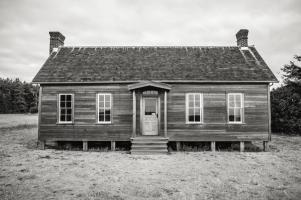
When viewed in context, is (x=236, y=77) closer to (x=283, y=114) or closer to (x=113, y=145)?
(x=113, y=145)

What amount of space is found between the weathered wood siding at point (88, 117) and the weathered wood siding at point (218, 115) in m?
2.88

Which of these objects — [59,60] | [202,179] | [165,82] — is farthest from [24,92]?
[202,179]

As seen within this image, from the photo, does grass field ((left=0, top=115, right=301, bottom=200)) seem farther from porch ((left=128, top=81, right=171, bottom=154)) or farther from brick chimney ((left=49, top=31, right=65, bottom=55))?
brick chimney ((left=49, top=31, right=65, bottom=55))

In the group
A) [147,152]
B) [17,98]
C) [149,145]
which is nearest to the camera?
[147,152]

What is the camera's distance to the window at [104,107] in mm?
16109

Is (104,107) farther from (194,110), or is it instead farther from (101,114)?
(194,110)

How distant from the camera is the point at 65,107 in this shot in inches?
638

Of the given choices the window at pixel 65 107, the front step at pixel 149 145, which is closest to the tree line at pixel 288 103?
the front step at pixel 149 145

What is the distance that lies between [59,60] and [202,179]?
1306cm

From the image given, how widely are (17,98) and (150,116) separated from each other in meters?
63.6

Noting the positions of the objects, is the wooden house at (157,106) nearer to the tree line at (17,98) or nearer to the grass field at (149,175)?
the grass field at (149,175)

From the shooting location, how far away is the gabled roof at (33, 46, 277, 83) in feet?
52.6

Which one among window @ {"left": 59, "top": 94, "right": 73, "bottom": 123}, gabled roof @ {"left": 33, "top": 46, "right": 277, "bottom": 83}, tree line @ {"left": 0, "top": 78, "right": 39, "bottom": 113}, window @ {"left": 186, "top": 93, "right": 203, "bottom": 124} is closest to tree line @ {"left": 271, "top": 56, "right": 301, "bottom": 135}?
gabled roof @ {"left": 33, "top": 46, "right": 277, "bottom": 83}

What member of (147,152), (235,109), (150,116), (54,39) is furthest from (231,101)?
(54,39)
